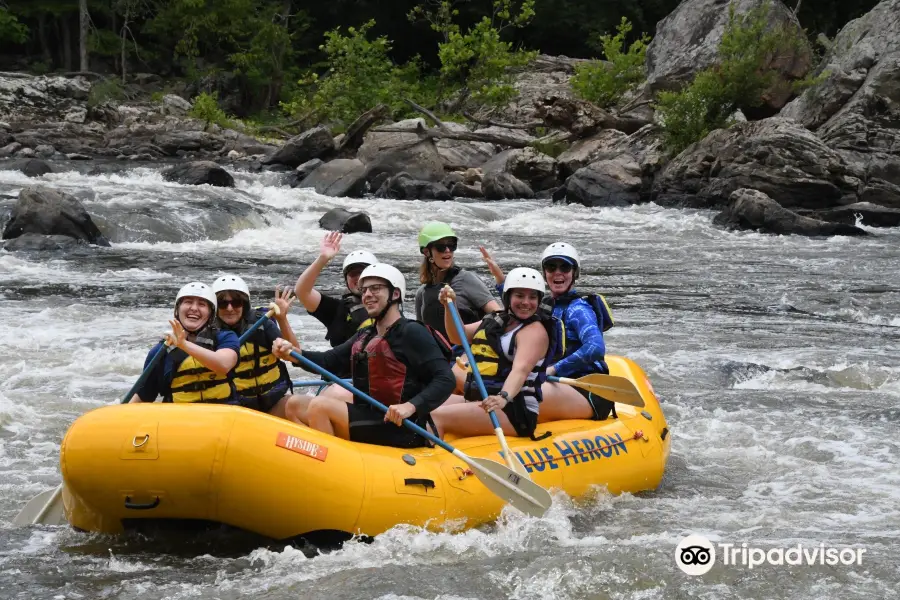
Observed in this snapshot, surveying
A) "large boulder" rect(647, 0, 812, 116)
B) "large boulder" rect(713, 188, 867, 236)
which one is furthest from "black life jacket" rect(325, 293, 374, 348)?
"large boulder" rect(647, 0, 812, 116)

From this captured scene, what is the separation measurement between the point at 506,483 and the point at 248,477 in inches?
44.3

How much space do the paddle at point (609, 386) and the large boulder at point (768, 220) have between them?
38.1ft

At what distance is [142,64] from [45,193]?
2155 centimetres

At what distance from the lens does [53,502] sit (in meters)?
4.78

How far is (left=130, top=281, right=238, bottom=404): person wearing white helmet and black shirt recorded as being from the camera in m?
4.73

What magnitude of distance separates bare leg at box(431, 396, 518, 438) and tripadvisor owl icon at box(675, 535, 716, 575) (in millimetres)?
948

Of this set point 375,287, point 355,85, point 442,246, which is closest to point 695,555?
point 375,287

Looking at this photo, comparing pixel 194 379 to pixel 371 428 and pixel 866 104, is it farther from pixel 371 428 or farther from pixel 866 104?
pixel 866 104

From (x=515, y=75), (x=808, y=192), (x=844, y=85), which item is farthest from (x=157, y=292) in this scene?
(x=515, y=75)

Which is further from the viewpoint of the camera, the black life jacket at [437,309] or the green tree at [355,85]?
the green tree at [355,85]

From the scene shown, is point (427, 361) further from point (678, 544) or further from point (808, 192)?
point (808, 192)

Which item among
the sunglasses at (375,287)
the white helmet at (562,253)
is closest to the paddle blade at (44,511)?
the sunglasses at (375,287)

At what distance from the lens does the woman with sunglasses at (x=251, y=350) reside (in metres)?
4.95

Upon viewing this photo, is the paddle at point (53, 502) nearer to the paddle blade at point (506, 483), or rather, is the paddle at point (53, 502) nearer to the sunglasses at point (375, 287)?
the sunglasses at point (375, 287)
